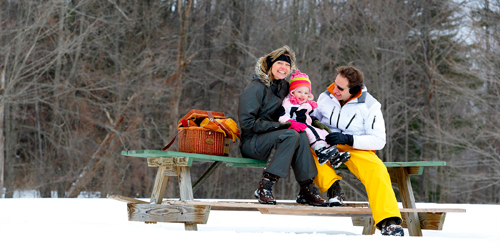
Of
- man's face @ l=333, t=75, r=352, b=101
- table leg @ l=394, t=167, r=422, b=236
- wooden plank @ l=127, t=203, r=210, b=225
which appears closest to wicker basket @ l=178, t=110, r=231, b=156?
wooden plank @ l=127, t=203, r=210, b=225

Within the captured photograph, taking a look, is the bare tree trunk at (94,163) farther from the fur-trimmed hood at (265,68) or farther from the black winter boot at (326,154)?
the black winter boot at (326,154)

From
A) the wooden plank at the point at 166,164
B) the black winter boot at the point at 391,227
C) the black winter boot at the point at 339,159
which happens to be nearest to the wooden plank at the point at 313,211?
the black winter boot at the point at 391,227

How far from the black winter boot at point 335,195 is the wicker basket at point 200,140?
912 millimetres

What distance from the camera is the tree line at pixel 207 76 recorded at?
1395 cm

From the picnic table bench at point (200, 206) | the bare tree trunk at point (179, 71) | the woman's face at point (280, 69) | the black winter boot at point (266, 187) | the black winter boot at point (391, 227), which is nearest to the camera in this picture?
the black winter boot at point (391, 227)

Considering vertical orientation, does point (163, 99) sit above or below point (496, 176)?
above

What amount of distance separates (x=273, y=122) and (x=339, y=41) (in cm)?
1243

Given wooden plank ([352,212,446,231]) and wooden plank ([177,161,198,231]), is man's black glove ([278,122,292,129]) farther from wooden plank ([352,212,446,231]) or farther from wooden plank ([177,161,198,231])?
wooden plank ([352,212,446,231])

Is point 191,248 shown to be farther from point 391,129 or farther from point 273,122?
point 391,129

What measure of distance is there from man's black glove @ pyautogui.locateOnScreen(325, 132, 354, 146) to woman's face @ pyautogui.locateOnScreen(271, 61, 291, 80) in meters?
0.63

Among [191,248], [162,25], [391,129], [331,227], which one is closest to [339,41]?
[391,129]

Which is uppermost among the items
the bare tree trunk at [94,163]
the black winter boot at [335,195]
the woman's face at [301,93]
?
the woman's face at [301,93]

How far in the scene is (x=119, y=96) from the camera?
14695 millimetres

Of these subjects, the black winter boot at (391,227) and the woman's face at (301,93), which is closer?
the black winter boot at (391,227)
